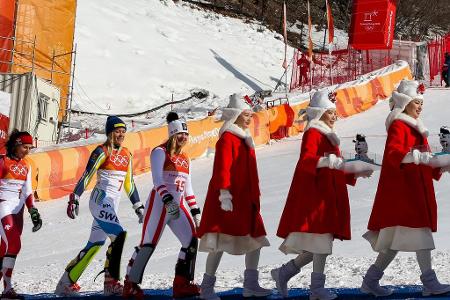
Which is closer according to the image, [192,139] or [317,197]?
[317,197]

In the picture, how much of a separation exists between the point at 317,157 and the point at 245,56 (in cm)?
3367

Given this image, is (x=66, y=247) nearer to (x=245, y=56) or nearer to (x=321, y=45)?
(x=245, y=56)

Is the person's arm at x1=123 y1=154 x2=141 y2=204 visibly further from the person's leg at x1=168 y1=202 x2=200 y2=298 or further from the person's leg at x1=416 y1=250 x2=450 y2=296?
the person's leg at x1=416 y1=250 x2=450 y2=296

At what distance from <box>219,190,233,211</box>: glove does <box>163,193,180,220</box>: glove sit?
569 millimetres

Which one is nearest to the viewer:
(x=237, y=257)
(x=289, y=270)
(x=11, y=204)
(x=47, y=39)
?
(x=289, y=270)

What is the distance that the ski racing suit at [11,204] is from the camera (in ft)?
29.6

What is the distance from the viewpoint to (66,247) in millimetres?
13172

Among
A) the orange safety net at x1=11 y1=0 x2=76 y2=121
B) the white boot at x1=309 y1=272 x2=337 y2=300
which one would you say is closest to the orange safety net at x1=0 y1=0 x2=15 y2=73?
the orange safety net at x1=11 y1=0 x2=76 y2=121

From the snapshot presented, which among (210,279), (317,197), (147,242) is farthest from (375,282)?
(147,242)

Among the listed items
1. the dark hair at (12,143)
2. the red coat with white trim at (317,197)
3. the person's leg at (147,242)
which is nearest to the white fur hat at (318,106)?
the red coat with white trim at (317,197)

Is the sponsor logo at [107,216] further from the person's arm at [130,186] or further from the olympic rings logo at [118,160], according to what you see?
the olympic rings logo at [118,160]

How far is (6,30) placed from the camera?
2517 cm

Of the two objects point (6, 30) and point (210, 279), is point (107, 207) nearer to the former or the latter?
point (210, 279)

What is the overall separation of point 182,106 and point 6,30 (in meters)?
→ 8.83
